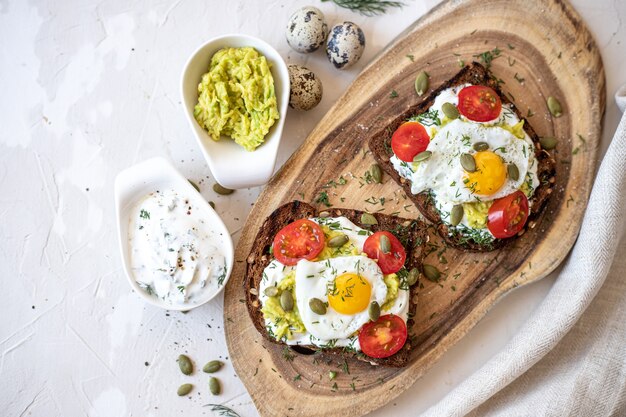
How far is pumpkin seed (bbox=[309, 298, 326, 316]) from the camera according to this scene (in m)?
2.95

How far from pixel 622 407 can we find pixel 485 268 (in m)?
1.11

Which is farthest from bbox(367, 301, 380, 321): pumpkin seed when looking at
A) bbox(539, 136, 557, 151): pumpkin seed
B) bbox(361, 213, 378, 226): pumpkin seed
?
bbox(539, 136, 557, 151): pumpkin seed

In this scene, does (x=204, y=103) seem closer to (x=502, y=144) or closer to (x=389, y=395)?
(x=502, y=144)

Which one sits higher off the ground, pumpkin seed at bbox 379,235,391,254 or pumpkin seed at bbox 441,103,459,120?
pumpkin seed at bbox 441,103,459,120

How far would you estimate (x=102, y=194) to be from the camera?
11.7ft

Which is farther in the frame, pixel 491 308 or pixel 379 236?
pixel 491 308

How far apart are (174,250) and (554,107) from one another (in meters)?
2.50

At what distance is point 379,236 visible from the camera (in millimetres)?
3086

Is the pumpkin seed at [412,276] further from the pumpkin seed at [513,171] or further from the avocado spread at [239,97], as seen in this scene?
the avocado spread at [239,97]

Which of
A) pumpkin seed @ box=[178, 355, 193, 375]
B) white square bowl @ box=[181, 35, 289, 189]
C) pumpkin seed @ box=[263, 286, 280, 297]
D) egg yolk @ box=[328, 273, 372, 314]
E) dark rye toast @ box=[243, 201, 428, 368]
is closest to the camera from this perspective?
egg yolk @ box=[328, 273, 372, 314]

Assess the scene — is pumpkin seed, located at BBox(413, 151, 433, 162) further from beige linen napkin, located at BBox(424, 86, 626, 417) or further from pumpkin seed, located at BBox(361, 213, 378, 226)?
beige linen napkin, located at BBox(424, 86, 626, 417)

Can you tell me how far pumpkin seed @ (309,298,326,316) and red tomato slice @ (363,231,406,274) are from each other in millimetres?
396

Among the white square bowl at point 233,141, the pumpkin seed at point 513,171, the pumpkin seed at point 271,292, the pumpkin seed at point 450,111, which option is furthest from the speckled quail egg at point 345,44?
the pumpkin seed at point 271,292

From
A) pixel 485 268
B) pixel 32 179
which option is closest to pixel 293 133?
pixel 485 268
